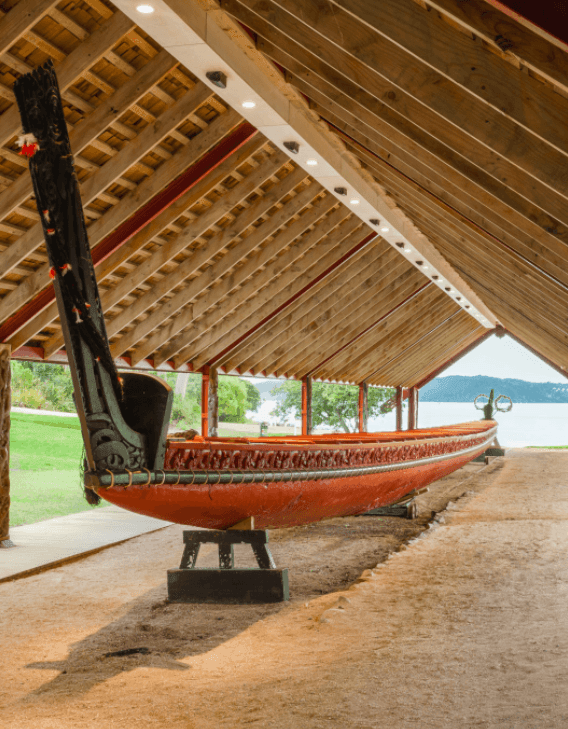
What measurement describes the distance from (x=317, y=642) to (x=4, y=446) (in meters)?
3.78

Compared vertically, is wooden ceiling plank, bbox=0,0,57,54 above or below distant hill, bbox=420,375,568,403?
above

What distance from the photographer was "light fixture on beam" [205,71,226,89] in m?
4.09

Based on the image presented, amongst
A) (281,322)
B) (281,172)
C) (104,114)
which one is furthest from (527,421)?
(104,114)

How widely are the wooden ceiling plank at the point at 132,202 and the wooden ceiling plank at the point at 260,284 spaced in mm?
2592

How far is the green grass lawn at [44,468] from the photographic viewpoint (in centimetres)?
928

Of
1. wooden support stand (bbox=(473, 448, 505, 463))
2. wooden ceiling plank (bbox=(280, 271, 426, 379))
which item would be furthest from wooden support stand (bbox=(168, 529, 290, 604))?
wooden support stand (bbox=(473, 448, 505, 463))

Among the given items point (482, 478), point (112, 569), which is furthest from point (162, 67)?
point (482, 478)

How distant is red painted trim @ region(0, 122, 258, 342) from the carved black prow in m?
2.82

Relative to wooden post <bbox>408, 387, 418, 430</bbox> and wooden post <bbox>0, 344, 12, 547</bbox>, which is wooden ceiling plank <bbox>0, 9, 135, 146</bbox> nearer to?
wooden post <bbox>0, 344, 12, 547</bbox>

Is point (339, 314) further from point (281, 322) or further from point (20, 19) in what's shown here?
point (20, 19)

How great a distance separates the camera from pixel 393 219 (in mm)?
7570

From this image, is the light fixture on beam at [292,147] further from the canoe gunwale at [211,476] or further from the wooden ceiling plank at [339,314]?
the wooden ceiling plank at [339,314]

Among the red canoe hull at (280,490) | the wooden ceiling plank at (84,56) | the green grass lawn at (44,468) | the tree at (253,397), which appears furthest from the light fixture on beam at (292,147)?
the tree at (253,397)

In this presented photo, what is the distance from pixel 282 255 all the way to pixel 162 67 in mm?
3910
